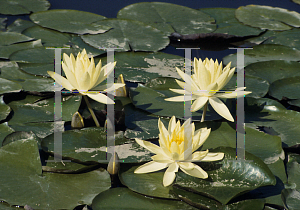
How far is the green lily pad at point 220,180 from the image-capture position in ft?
5.52

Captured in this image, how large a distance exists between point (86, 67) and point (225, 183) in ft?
3.95

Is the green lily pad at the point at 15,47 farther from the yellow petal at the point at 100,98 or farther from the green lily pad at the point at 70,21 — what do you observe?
the yellow petal at the point at 100,98

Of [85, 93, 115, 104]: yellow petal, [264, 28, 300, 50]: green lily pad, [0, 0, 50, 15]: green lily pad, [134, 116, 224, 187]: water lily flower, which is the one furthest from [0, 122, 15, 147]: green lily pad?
[264, 28, 300, 50]: green lily pad

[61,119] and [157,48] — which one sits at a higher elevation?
[157,48]

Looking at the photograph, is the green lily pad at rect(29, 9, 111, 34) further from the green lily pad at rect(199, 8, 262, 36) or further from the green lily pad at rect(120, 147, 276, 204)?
the green lily pad at rect(120, 147, 276, 204)

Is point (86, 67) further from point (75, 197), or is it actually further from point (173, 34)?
point (173, 34)

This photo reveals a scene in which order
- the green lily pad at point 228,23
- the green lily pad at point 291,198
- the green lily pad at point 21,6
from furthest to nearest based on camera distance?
the green lily pad at point 21,6 → the green lily pad at point 228,23 → the green lily pad at point 291,198

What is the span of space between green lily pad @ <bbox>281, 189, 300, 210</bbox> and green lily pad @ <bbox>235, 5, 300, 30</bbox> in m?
2.97

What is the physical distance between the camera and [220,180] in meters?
1.74

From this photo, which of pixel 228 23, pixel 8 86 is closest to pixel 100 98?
pixel 8 86

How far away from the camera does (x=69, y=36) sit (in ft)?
12.3

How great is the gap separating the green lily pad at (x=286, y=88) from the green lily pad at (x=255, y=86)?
0.29 feet

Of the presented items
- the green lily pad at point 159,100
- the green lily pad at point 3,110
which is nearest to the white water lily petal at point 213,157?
the green lily pad at point 159,100

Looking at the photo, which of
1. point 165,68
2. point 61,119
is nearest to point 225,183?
point 61,119
